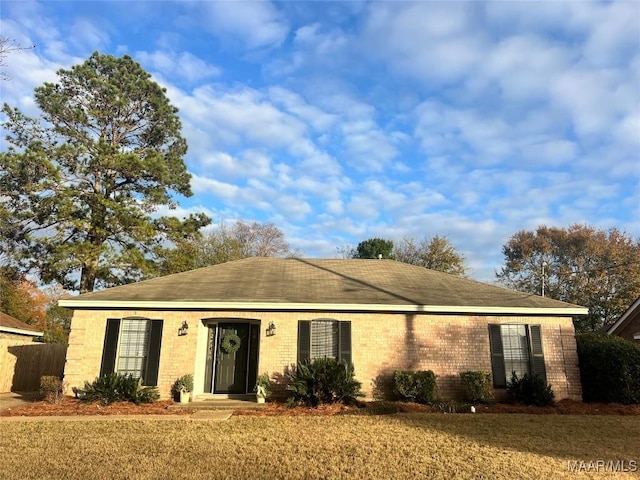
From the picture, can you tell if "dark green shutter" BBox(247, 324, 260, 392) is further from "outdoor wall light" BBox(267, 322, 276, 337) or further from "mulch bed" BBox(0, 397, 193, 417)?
"mulch bed" BBox(0, 397, 193, 417)

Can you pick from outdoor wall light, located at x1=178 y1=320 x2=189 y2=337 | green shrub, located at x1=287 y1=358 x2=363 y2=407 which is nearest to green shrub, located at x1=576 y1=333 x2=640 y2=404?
green shrub, located at x1=287 y1=358 x2=363 y2=407

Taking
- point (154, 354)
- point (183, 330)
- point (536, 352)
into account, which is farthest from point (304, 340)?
point (536, 352)

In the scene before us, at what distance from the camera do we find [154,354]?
1166 cm

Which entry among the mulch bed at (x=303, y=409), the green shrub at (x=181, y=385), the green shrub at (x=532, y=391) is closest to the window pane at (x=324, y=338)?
the mulch bed at (x=303, y=409)

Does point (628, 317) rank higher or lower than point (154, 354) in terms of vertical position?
higher

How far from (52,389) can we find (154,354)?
272 centimetres

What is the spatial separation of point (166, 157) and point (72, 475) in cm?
2114

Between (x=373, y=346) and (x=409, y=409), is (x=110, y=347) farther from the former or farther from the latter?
(x=409, y=409)

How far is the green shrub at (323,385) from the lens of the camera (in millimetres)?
10820

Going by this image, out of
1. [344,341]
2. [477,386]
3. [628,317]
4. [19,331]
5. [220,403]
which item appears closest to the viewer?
[220,403]

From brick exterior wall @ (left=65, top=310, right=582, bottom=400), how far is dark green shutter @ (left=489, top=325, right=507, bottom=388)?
0.16m

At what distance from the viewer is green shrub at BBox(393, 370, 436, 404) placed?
36.9ft

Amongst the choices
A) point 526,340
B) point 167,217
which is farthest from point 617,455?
point 167,217

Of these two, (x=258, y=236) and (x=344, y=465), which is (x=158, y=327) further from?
(x=258, y=236)
